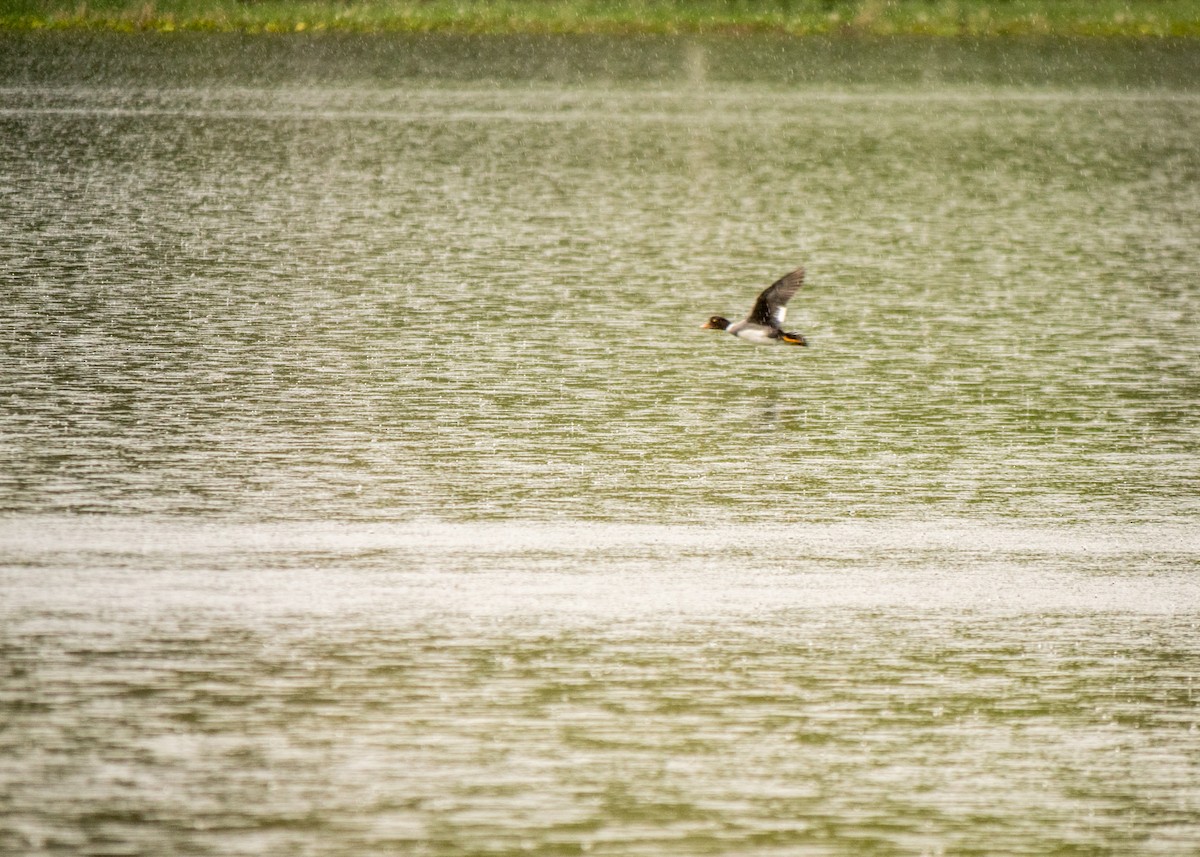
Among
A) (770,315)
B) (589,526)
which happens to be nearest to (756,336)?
(770,315)

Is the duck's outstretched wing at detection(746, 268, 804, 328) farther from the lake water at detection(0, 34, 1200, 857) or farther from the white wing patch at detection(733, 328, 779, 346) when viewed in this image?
the lake water at detection(0, 34, 1200, 857)

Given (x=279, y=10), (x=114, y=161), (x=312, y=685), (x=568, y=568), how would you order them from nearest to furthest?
1. (x=312, y=685)
2. (x=568, y=568)
3. (x=114, y=161)
4. (x=279, y=10)

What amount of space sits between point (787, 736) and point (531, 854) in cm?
134

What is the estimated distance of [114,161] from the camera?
26984mm

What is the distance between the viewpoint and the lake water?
7078 mm

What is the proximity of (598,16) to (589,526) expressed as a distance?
41494 mm

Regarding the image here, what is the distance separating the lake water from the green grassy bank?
86.8 feet

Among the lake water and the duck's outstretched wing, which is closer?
the lake water

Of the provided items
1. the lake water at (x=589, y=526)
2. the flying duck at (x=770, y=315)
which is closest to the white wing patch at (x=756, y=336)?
the flying duck at (x=770, y=315)

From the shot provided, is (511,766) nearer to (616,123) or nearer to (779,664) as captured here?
(779,664)

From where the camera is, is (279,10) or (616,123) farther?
(279,10)

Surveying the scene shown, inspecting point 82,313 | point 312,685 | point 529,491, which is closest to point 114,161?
point 82,313

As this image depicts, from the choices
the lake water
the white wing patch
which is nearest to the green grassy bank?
the lake water

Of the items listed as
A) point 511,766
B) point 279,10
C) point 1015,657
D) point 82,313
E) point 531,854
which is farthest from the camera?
point 279,10
